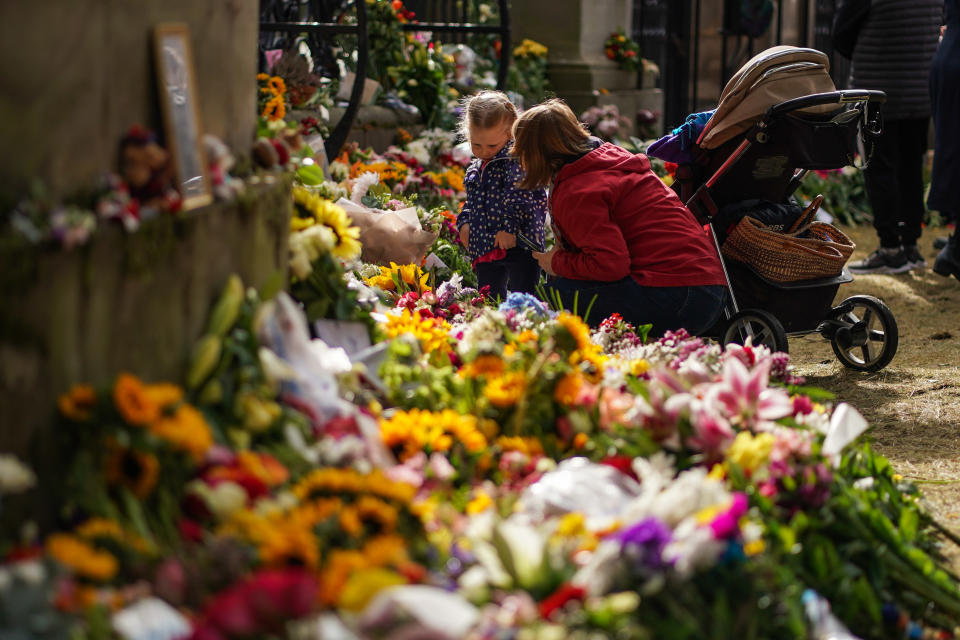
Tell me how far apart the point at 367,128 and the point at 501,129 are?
2.28 metres

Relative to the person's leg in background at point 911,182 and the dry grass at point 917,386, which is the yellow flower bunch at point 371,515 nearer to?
the dry grass at point 917,386

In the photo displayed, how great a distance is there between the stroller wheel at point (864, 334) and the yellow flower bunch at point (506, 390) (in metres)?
2.41

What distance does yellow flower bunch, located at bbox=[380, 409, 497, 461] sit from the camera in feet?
7.16

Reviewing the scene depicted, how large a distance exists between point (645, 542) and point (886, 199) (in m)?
5.46

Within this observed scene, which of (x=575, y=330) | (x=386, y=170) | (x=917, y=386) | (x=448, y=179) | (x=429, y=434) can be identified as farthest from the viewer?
(x=448, y=179)

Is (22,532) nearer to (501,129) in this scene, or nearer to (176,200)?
(176,200)

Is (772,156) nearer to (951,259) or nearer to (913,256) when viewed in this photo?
(951,259)

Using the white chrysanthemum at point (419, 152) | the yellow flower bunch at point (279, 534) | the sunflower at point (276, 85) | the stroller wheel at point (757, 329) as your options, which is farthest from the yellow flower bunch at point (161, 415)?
the white chrysanthemum at point (419, 152)

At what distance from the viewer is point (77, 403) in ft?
5.57

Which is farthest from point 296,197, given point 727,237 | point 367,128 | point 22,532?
point 367,128

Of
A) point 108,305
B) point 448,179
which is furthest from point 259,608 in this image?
point 448,179

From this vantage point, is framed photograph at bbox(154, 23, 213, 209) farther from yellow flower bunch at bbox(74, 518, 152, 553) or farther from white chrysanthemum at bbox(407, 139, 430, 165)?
white chrysanthemum at bbox(407, 139, 430, 165)

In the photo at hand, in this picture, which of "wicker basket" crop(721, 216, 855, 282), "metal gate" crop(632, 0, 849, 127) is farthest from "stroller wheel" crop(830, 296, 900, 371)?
"metal gate" crop(632, 0, 849, 127)

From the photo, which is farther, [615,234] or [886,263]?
[886,263]
